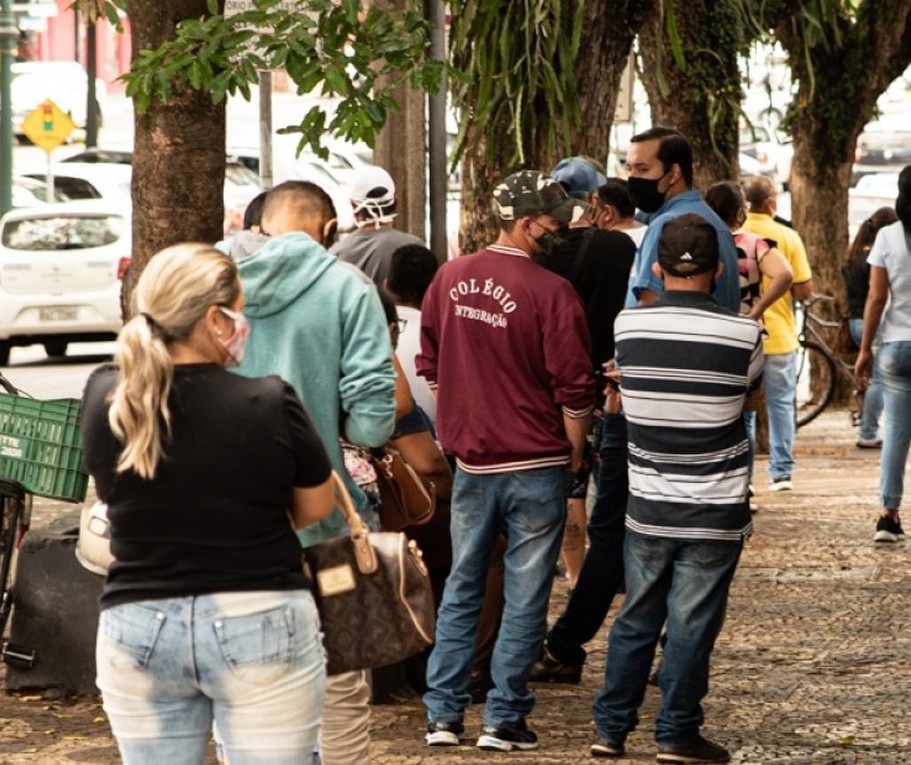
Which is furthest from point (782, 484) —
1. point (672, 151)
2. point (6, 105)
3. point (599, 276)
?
point (6, 105)

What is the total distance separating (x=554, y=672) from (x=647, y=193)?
180cm

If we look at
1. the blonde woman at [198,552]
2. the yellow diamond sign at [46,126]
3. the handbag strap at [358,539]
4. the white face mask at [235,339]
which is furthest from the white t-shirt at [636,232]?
the yellow diamond sign at [46,126]

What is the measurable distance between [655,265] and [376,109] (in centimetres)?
189

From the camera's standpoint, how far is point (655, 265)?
6.66 metres

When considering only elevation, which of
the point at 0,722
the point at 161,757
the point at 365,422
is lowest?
the point at 0,722

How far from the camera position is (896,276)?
10.2m

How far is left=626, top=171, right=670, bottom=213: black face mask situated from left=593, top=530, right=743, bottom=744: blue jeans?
161 cm

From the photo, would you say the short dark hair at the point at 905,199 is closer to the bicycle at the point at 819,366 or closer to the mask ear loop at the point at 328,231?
the mask ear loop at the point at 328,231

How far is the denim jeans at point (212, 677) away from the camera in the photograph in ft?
13.4

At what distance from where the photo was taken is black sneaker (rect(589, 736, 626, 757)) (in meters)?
6.60

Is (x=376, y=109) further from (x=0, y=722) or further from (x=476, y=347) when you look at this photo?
(x=0, y=722)

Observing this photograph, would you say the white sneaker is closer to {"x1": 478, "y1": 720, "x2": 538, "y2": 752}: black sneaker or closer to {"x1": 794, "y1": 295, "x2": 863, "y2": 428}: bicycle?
{"x1": 794, "y1": 295, "x2": 863, "y2": 428}: bicycle

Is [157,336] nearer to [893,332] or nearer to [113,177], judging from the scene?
[893,332]

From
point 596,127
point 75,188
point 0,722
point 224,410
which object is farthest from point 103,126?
point 224,410
